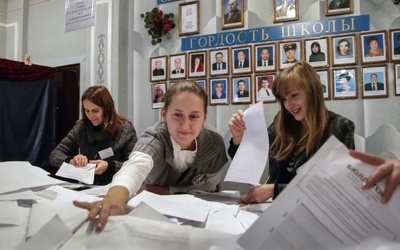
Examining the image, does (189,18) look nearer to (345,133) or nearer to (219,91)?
(219,91)

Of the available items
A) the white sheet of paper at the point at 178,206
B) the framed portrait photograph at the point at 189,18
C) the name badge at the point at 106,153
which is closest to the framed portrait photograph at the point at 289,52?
the framed portrait photograph at the point at 189,18

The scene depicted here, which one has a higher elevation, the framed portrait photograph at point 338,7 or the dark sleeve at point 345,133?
the framed portrait photograph at point 338,7

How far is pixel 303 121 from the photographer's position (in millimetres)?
1156

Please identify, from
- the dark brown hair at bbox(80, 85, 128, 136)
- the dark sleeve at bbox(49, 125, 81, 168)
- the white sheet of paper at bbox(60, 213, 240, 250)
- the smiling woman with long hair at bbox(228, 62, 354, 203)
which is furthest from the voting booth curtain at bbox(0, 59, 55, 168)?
the white sheet of paper at bbox(60, 213, 240, 250)

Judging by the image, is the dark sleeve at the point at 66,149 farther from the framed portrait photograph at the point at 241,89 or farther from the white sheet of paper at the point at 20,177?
the framed portrait photograph at the point at 241,89

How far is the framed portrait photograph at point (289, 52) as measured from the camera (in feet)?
6.57

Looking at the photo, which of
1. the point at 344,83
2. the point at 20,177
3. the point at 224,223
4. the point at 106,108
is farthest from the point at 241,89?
the point at 224,223

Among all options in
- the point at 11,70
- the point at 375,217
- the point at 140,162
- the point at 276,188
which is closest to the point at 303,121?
the point at 276,188

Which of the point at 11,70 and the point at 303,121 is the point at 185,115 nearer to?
the point at 303,121

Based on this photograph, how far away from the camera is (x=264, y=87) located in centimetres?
210

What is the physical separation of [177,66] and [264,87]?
67cm

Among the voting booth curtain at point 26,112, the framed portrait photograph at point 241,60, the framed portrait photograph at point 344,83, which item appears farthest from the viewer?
the voting booth curtain at point 26,112

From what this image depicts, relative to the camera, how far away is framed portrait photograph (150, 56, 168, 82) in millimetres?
2423

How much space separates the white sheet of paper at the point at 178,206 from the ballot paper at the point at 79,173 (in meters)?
0.57
